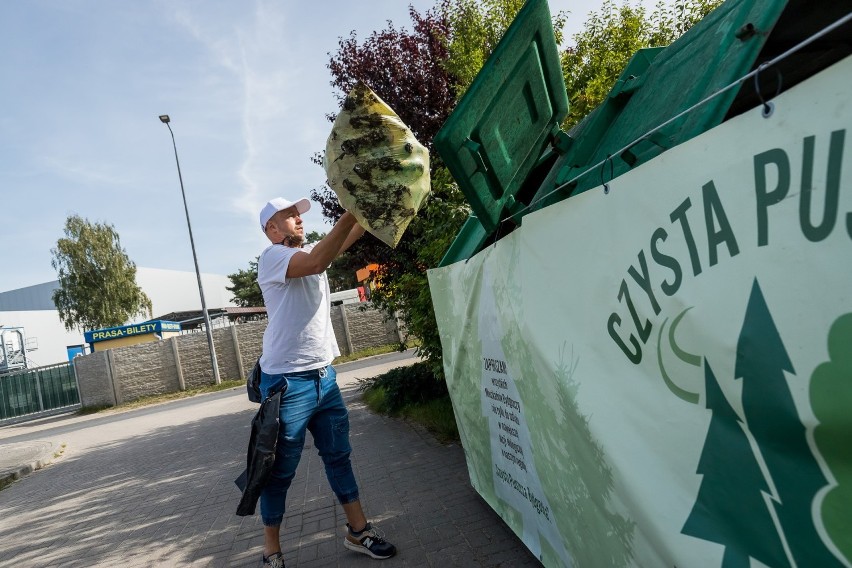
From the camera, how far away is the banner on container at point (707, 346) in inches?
44.4

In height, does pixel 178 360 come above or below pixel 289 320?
below

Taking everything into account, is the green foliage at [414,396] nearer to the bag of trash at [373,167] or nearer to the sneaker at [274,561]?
the sneaker at [274,561]

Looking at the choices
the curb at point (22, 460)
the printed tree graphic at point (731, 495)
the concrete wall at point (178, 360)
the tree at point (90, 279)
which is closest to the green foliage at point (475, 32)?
the printed tree graphic at point (731, 495)

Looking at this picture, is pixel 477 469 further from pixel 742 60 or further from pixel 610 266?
pixel 742 60

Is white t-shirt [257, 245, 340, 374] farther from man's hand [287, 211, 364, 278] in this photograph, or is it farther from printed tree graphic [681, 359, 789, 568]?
printed tree graphic [681, 359, 789, 568]

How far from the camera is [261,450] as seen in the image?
9.98 ft

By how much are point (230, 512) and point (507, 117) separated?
4112 millimetres

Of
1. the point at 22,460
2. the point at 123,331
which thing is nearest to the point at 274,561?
the point at 22,460

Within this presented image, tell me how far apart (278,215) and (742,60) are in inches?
92.4

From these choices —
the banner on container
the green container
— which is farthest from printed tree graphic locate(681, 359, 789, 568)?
the green container

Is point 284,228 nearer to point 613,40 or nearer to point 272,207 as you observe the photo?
point 272,207

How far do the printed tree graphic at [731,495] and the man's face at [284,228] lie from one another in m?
2.44

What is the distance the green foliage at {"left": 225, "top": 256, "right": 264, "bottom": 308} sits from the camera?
5625cm

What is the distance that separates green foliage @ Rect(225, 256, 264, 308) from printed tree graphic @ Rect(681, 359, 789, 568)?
56.1 m
